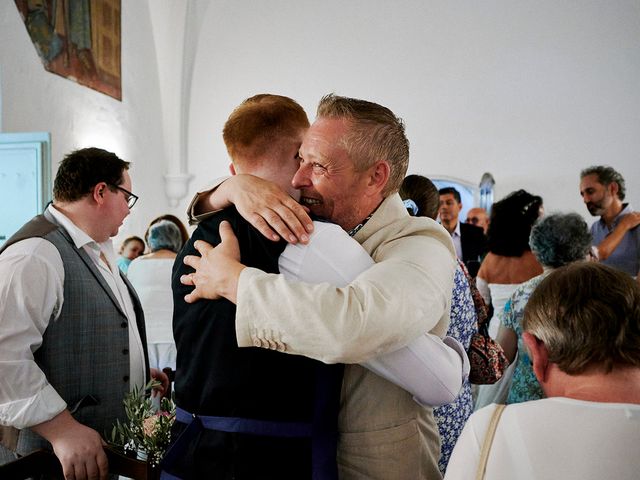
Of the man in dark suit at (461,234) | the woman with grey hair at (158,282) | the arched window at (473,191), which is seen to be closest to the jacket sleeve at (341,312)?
the woman with grey hair at (158,282)

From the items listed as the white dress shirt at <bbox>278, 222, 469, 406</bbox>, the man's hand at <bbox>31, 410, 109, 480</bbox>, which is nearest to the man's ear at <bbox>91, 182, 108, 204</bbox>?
the man's hand at <bbox>31, 410, 109, 480</bbox>

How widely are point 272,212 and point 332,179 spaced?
0.90 feet

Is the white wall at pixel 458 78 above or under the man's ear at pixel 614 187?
above

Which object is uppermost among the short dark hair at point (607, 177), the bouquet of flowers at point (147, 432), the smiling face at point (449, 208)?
the short dark hair at point (607, 177)

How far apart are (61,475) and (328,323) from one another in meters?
1.39

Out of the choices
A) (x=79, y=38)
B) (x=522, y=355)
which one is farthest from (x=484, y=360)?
(x=79, y=38)

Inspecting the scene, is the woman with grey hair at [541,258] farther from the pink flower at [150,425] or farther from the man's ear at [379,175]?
the pink flower at [150,425]

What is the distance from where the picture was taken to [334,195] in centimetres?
164

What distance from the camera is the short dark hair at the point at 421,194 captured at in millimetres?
3135

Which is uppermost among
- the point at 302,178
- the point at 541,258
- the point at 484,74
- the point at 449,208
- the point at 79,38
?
the point at 484,74

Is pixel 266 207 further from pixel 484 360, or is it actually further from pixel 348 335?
pixel 484 360

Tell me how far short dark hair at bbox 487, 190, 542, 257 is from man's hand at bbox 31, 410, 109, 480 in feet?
9.53

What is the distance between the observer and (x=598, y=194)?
17.0 feet

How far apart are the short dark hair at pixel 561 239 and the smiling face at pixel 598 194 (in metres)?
2.05
